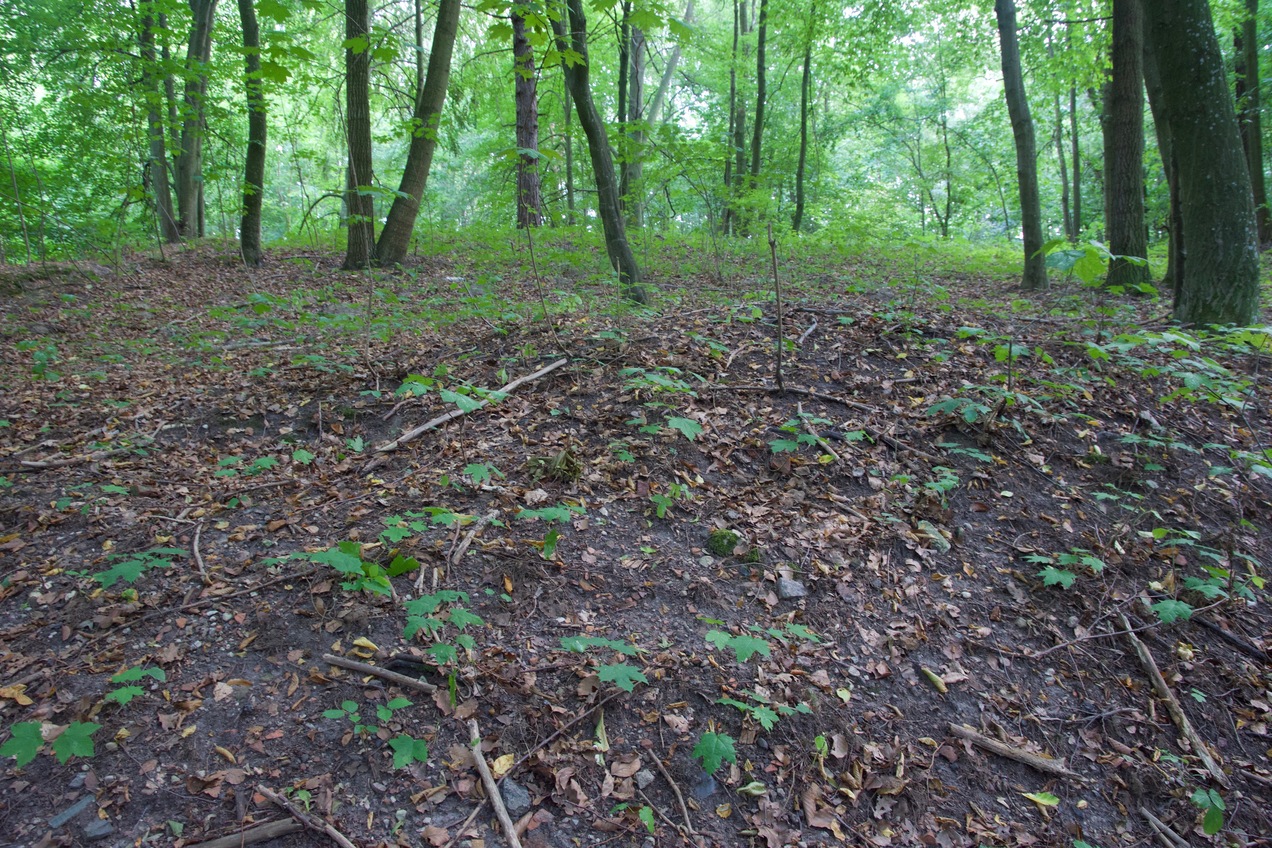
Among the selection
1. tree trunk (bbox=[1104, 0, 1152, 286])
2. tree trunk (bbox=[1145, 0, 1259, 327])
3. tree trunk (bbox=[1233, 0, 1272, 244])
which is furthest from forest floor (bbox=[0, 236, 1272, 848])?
tree trunk (bbox=[1233, 0, 1272, 244])

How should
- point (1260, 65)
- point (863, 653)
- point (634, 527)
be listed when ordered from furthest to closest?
1. point (1260, 65)
2. point (634, 527)
3. point (863, 653)

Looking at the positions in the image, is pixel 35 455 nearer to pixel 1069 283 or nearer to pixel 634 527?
pixel 634 527

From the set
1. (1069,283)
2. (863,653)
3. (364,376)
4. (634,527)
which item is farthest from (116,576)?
(1069,283)

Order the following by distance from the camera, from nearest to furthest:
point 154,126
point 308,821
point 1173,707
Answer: point 308,821 < point 1173,707 < point 154,126

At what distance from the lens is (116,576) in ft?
7.84

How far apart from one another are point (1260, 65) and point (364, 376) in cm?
1535

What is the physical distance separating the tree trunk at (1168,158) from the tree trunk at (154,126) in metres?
10.5

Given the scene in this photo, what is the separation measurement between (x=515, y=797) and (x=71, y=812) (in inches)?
49.5

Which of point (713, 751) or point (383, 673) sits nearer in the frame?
point (713, 751)

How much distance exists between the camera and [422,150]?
877cm

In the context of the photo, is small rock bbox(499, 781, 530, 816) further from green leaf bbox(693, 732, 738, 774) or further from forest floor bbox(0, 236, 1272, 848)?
green leaf bbox(693, 732, 738, 774)

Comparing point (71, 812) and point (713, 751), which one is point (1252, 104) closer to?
point (713, 751)

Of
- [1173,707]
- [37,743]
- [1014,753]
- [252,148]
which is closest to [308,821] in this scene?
[37,743]

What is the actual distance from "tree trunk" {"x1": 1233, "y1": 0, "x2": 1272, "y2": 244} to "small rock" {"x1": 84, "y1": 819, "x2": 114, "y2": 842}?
13428mm
